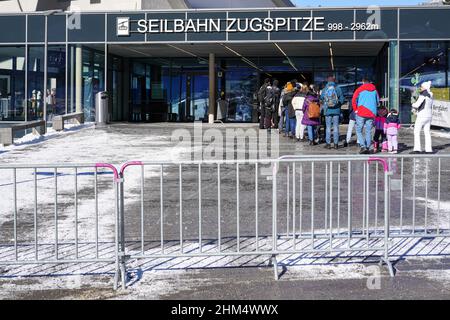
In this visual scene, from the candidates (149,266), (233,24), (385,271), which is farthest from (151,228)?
(233,24)

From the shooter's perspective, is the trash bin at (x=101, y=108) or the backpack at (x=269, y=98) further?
the trash bin at (x=101, y=108)

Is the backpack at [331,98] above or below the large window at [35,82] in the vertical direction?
below

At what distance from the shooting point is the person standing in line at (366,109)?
51.6 feet

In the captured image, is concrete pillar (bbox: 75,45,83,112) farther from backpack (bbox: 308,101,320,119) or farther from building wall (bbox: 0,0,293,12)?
backpack (bbox: 308,101,320,119)

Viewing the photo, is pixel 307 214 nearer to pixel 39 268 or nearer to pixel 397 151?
pixel 39 268

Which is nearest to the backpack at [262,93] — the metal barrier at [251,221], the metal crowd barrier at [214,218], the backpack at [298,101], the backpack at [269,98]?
the backpack at [269,98]

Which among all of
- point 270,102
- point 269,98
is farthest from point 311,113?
point 270,102

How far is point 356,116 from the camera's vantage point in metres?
16.1

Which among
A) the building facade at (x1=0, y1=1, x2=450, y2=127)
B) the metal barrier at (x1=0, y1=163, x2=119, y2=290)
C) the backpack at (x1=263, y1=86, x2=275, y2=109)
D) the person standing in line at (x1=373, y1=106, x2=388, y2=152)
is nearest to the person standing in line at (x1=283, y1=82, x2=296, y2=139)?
the backpack at (x1=263, y1=86, x2=275, y2=109)

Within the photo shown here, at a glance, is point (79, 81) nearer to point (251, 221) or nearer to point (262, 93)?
point (262, 93)

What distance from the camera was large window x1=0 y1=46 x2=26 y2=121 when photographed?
28484mm

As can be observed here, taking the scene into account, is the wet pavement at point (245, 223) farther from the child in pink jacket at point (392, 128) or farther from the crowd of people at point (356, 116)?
the child in pink jacket at point (392, 128)

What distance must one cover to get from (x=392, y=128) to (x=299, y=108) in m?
3.71
